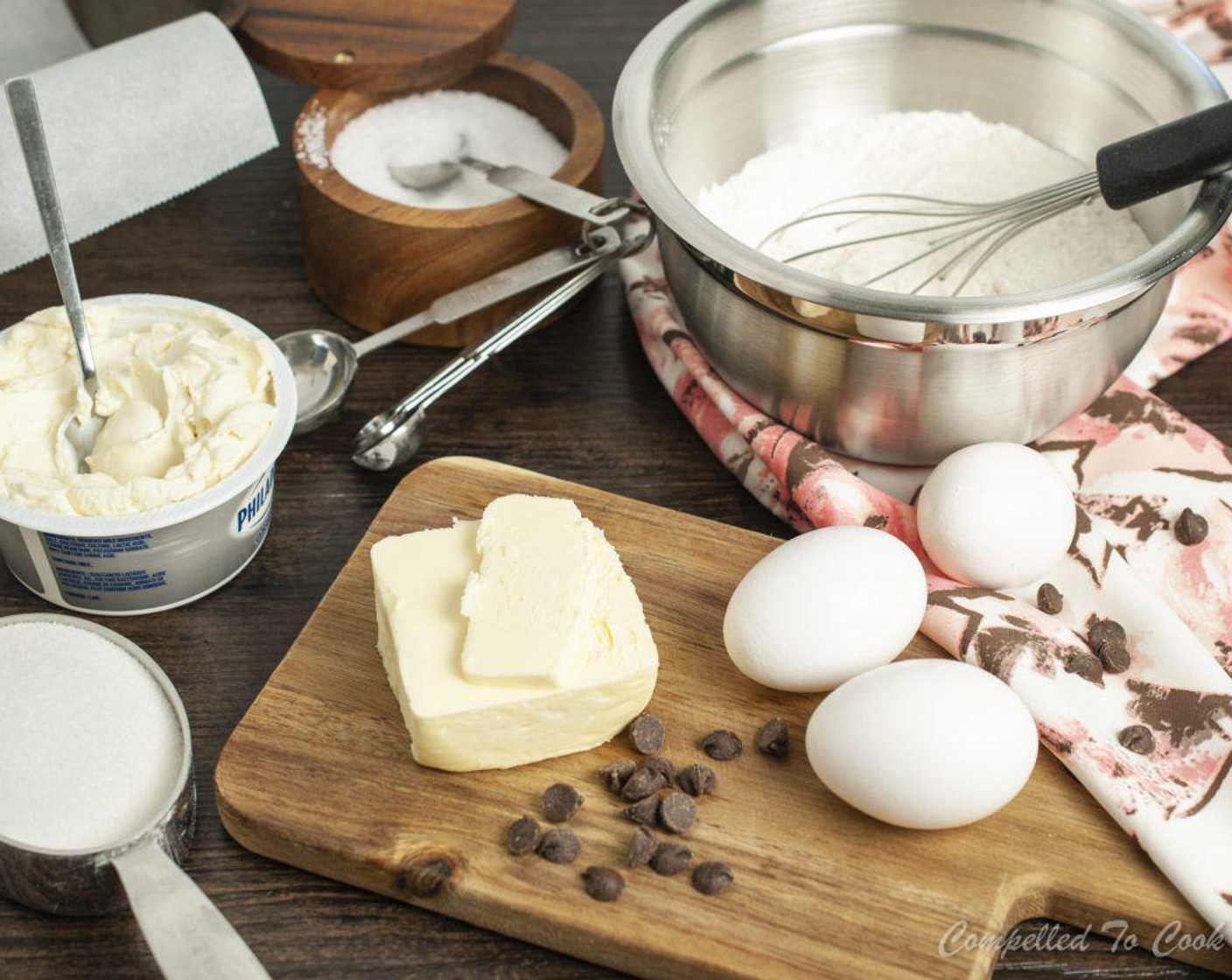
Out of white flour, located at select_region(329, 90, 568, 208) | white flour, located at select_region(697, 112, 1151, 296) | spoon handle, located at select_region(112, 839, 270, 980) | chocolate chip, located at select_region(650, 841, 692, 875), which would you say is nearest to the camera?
spoon handle, located at select_region(112, 839, 270, 980)

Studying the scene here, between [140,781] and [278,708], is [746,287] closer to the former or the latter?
[278,708]

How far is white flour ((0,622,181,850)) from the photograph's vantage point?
3.19 feet

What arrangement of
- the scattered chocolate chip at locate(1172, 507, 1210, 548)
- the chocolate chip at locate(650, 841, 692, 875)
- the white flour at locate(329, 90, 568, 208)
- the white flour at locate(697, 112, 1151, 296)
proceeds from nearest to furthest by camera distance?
the chocolate chip at locate(650, 841, 692, 875)
the scattered chocolate chip at locate(1172, 507, 1210, 548)
the white flour at locate(697, 112, 1151, 296)
the white flour at locate(329, 90, 568, 208)

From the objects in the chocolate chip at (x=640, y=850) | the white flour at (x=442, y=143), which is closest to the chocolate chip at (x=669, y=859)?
the chocolate chip at (x=640, y=850)

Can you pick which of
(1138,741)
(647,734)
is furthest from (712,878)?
(1138,741)

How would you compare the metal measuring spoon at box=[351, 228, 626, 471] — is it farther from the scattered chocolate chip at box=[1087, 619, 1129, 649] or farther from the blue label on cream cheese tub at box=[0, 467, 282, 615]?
the scattered chocolate chip at box=[1087, 619, 1129, 649]

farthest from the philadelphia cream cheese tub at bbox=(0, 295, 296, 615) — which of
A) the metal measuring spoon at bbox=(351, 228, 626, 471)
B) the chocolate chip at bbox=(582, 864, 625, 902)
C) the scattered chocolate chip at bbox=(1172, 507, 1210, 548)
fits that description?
the scattered chocolate chip at bbox=(1172, 507, 1210, 548)

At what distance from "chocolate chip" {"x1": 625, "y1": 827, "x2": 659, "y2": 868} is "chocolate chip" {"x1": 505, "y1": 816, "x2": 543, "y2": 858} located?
0.07 meters

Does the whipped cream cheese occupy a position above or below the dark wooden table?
above

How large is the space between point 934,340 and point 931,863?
423 mm

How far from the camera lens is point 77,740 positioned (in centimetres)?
102

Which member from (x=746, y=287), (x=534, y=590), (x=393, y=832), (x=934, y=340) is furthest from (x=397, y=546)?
(x=934, y=340)

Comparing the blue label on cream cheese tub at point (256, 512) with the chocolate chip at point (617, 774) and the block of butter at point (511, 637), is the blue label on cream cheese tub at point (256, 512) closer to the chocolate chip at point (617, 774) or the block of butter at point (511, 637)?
the block of butter at point (511, 637)

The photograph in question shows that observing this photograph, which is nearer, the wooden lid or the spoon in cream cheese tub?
the spoon in cream cheese tub
